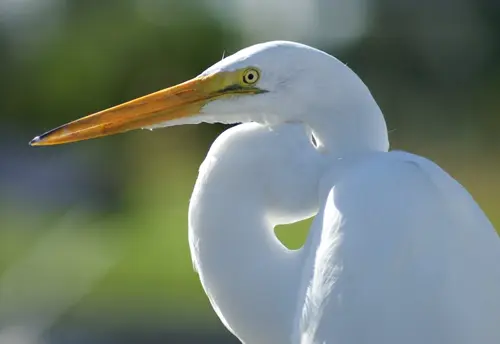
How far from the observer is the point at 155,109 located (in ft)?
7.14

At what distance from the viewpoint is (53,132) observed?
2.22 metres

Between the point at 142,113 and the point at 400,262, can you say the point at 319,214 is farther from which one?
the point at 142,113

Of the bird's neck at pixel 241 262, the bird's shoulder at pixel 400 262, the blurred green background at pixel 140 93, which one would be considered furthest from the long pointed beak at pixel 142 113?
the blurred green background at pixel 140 93

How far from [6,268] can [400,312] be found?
11.6 meters

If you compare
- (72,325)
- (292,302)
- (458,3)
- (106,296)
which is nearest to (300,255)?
(292,302)

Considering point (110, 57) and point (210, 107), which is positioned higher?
point (110, 57)

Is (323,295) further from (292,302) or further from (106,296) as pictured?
(106,296)

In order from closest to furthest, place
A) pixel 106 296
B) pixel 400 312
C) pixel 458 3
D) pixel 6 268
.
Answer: pixel 400 312 < pixel 106 296 < pixel 6 268 < pixel 458 3

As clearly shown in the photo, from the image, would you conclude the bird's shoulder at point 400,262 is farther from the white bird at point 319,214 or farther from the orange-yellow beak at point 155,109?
the orange-yellow beak at point 155,109

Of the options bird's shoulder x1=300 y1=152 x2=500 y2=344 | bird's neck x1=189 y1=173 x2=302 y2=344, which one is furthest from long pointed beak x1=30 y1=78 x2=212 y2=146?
bird's shoulder x1=300 y1=152 x2=500 y2=344

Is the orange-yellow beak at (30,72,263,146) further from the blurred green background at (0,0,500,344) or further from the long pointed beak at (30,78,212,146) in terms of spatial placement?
the blurred green background at (0,0,500,344)

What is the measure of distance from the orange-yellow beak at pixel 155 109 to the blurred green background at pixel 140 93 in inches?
333

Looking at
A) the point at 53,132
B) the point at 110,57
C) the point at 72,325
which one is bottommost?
Result: the point at 72,325

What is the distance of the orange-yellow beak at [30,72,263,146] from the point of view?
212 cm
